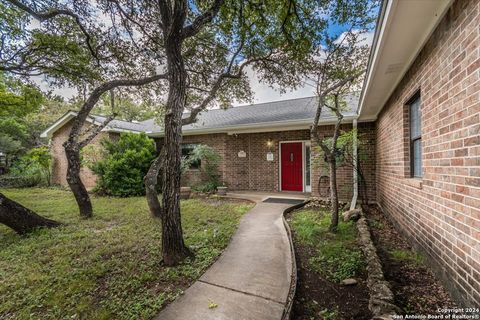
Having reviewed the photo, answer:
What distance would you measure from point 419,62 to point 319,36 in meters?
2.36

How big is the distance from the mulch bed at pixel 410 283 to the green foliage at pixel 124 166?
8.44 m

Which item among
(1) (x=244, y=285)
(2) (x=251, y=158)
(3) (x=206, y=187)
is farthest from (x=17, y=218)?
(2) (x=251, y=158)

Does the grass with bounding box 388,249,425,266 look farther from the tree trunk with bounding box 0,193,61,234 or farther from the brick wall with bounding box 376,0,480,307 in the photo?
the tree trunk with bounding box 0,193,61,234

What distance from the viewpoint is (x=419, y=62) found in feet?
9.65

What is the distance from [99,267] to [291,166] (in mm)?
7153

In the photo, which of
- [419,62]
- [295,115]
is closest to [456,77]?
[419,62]

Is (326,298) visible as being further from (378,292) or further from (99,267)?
(99,267)

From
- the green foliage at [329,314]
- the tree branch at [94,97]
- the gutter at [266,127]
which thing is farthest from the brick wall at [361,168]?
the tree branch at [94,97]

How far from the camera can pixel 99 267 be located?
3.00 metres

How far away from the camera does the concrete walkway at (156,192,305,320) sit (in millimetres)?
2029

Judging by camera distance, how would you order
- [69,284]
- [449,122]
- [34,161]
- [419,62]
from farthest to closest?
[34,161] → [419,62] → [69,284] → [449,122]

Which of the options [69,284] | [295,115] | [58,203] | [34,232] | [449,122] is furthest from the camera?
[295,115]

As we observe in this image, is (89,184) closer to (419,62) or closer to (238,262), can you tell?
(238,262)

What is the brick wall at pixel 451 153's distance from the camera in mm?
A: 1712
